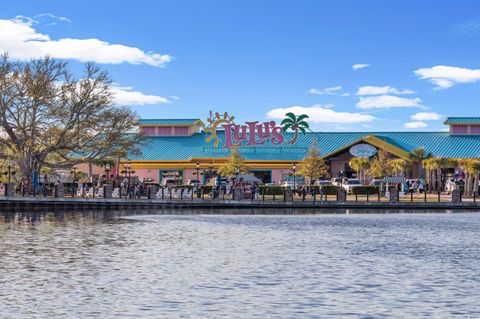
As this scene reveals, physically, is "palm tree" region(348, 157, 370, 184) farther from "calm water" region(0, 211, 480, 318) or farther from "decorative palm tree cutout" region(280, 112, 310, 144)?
"calm water" region(0, 211, 480, 318)

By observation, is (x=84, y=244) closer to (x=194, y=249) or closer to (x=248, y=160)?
(x=194, y=249)

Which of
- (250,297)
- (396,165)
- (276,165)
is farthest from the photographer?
(276,165)

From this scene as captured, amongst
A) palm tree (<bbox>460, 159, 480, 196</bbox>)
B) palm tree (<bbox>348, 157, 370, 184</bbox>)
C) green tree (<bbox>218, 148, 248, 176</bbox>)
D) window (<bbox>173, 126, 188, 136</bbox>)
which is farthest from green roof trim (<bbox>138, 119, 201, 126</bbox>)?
palm tree (<bbox>460, 159, 480, 196</bbox>)

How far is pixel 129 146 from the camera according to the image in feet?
221

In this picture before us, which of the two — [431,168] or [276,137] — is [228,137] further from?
[431,168]

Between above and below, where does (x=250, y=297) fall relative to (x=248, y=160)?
below

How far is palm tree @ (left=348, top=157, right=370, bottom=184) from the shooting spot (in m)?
88.4

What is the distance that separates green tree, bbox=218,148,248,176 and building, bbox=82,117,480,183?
2520 mm

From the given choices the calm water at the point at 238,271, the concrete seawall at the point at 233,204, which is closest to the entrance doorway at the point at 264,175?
the concrete seawall at the point at 233,204

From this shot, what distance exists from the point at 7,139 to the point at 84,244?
37.4 meters

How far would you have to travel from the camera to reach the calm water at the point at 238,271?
17.5 metres

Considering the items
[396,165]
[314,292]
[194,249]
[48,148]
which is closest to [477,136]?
[396,165]

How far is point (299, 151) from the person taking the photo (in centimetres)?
9975

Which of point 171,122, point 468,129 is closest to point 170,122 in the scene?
point 171,122
